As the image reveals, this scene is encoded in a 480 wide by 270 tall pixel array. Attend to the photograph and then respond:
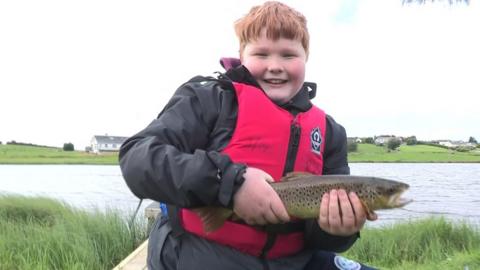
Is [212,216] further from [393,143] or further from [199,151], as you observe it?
[393,143]

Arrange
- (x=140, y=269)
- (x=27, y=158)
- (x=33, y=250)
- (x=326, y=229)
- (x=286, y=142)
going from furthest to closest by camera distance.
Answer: (x=27, y=158)
(x=33, y=250)
(x=140, y=269)
(x=286, y=142)
(x=326, y=229)

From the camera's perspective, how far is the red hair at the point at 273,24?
2543 mm

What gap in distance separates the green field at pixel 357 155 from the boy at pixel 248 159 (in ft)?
159

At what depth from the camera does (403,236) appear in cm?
893

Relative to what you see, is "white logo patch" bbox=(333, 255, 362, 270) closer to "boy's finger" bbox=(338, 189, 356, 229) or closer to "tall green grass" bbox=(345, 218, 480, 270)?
"boy's finger" bbox=(338, 189, 356, 229)

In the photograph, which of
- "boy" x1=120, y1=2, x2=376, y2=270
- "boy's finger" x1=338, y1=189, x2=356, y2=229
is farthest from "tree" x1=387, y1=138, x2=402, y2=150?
"boy's finger" x1=338, y1=189, x2=356, y2=229

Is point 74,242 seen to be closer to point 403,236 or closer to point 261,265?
point 403,236

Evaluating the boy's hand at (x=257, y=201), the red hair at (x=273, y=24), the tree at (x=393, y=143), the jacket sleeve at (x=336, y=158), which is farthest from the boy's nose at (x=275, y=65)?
the tree at (x=393, y=143)

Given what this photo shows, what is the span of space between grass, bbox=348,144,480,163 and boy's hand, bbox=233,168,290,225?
4951 cm

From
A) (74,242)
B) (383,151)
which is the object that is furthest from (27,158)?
(74,242)

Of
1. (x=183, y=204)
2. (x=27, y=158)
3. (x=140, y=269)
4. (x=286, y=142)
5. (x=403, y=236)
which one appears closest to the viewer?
(x=183, y=204)

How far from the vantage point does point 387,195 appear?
7.58ft

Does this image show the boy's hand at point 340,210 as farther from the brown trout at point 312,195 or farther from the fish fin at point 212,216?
the fish fin at point 212,216

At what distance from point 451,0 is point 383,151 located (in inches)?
2059
